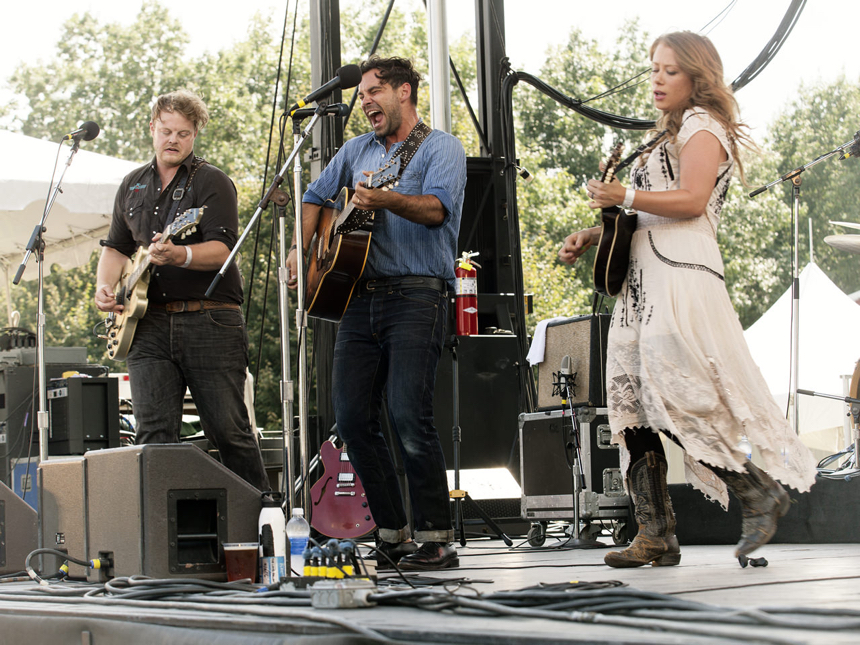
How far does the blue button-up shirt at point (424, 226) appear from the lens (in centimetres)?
360

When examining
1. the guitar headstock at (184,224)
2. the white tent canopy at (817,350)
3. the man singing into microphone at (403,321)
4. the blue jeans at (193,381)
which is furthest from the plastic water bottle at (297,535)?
the white tent canopy at (817,350)

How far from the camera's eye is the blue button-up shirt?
3604 millimetres

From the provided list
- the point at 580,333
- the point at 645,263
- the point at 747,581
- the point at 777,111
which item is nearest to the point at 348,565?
the point at 747,581

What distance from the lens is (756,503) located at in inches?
118

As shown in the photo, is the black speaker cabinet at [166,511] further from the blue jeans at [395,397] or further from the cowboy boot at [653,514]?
the cowboy boot at [653,514]

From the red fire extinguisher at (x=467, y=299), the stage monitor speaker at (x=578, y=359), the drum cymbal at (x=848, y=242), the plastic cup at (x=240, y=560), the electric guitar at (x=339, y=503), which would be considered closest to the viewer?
the plastic cup at (x=240, y=560)

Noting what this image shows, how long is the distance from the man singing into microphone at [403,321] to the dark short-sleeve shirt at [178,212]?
1.09ft

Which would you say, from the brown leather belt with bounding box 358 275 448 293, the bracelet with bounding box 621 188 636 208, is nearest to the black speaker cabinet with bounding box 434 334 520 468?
the brown leather belt with bounding box 358 275 448 293

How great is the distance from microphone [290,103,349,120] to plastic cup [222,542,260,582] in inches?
62.5

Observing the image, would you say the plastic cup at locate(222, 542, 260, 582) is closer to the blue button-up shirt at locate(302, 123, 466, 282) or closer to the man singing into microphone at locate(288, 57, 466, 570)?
the man singing into microphone at locate(288, 57, 466, 570)

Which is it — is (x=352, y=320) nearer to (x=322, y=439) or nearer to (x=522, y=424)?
(x=522, y=424)

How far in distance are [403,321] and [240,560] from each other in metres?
1.03

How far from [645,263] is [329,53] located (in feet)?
12.5

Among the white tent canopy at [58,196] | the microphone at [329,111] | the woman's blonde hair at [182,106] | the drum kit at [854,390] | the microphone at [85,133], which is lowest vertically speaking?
the drum kit at [854,390]
